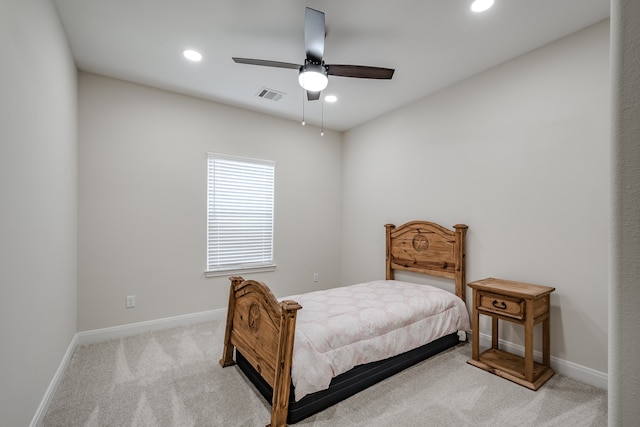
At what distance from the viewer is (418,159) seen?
390 centimetres

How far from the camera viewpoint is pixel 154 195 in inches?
142

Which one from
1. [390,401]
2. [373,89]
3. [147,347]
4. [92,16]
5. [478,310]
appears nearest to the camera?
[390,401]

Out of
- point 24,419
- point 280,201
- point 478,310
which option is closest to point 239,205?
point 280,201

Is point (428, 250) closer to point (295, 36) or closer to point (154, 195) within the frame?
point (295, 36)

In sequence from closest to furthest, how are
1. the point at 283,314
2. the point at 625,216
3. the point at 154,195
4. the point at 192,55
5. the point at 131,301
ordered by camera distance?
the point at 625,216
the point at 283,314
the point at 192,55
the point at 131,301
the point at 154,195

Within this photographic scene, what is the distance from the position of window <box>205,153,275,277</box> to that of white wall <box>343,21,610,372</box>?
78.7 inches

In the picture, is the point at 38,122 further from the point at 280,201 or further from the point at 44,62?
the point at 280,201

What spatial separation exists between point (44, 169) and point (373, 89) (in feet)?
10.5

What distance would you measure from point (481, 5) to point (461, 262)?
7.78 feet

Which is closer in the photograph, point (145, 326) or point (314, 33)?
point (314, 33)

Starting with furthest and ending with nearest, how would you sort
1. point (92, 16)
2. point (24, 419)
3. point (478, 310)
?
point (478, 310)
point (92, 16)
point (24, 419)

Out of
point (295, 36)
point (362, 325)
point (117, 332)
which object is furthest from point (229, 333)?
point (295, 36)

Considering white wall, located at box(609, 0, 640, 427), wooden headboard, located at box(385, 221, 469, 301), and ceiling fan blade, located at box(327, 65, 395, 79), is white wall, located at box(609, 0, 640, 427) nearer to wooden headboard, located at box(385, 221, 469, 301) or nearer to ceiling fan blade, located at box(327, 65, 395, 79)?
ceiling fan blade, located at box(327, 65, 395, 79)

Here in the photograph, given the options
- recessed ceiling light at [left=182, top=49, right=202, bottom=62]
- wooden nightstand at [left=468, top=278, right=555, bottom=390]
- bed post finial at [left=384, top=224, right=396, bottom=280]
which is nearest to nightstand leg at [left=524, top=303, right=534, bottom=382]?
wooden nightstand at [left=468, top=278, right=555, bottom=390]
